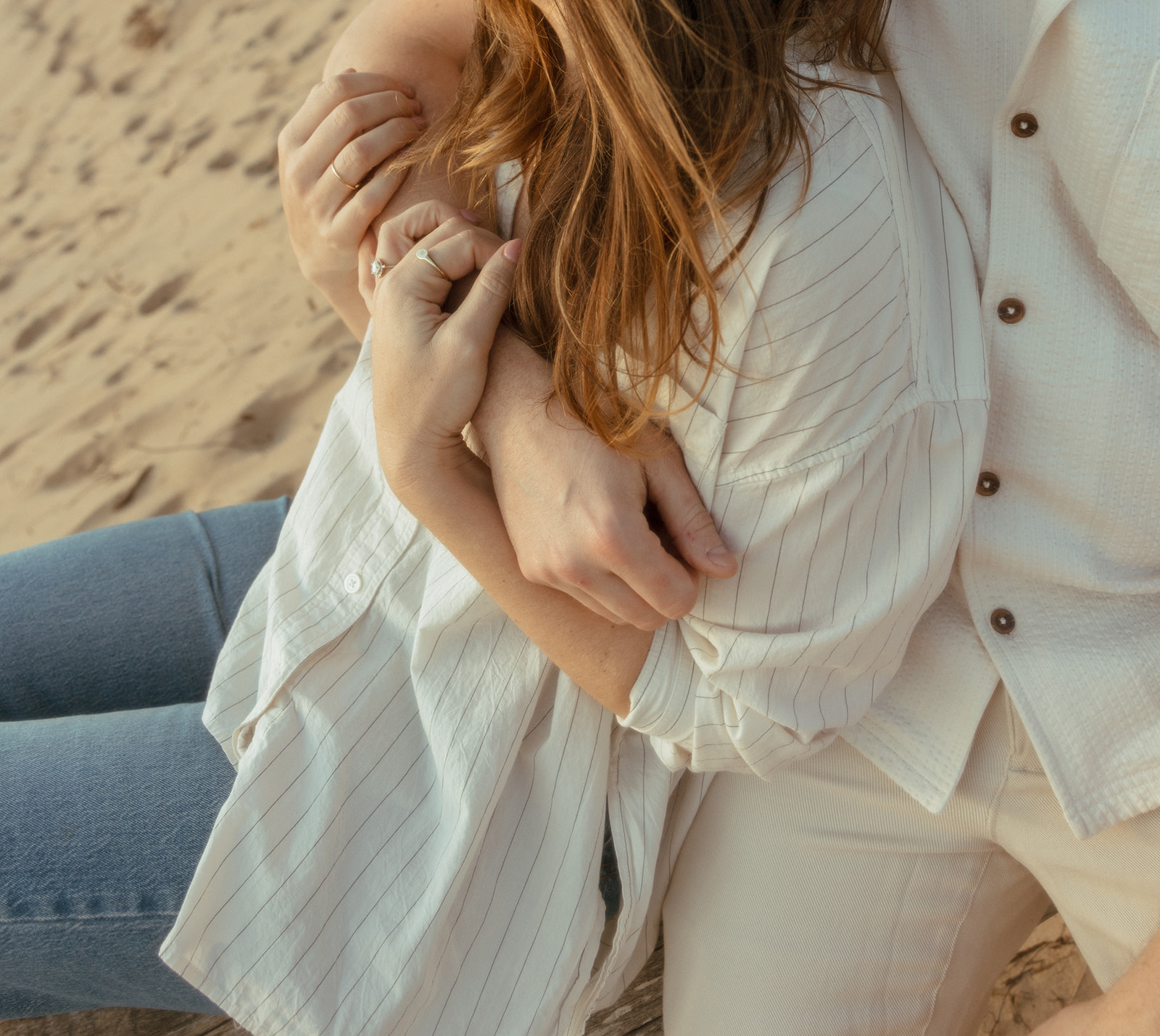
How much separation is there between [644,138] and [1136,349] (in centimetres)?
46

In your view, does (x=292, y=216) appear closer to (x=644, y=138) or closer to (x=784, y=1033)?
(x=644, y=138)

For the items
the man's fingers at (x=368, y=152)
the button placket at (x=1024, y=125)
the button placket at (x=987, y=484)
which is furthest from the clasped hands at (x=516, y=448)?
the button placket at (x=1024, y=125)

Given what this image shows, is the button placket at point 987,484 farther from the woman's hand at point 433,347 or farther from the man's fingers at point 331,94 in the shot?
the man's fingers at point 331,94

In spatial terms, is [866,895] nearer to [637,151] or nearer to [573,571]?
[573,571]

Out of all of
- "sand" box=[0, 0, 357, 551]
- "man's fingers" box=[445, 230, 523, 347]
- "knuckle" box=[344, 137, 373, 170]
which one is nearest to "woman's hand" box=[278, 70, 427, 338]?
"knuckle" box=[344, 137, 373, 170]

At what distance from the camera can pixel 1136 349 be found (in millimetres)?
848

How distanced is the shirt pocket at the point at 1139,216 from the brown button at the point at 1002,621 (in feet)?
0.93

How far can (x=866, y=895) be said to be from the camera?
106cm

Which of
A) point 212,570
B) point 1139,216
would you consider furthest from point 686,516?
point 212,570

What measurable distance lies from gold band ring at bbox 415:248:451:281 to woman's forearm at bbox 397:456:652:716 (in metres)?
0.19

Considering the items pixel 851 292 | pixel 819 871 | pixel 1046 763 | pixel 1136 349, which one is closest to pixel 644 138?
pixel 851 292

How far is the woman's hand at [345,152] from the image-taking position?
1.13 metres

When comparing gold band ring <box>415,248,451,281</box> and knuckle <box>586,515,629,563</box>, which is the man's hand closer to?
knuckle <box>586,515,629,563</box>

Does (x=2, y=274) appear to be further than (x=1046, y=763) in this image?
Yes
